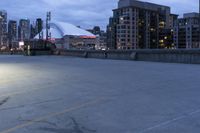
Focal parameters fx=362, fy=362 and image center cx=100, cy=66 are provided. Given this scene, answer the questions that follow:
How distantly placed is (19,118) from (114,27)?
180 m

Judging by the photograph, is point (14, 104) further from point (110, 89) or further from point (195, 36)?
point (195, 36)

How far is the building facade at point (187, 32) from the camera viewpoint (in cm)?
14425

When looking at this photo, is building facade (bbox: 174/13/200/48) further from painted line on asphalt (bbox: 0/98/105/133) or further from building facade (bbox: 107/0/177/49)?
painted line on asphalt (bbox: 0/98/105/133)

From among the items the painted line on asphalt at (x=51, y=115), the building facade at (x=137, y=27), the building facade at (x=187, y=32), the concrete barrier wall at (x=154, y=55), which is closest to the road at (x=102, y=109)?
the painted line on asphalt at (x=51, y=115)

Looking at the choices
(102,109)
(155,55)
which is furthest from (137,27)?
(102,109)

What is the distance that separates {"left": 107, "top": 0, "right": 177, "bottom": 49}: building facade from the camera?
176625 millimetres

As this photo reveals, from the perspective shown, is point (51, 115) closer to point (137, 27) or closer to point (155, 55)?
point (155, 55)

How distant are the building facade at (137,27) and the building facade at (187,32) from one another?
42.9ft

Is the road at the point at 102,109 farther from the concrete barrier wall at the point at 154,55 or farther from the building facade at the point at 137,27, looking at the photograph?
the building facade at the point at 137,27

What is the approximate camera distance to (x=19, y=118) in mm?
8547

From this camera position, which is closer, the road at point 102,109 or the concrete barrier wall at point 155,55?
the road at point 102,109

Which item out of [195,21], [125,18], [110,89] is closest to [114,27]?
[125,18]

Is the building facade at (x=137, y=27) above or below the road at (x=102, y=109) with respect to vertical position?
above

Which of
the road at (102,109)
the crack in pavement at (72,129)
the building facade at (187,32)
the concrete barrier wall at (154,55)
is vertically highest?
the building facade at (187,32)
